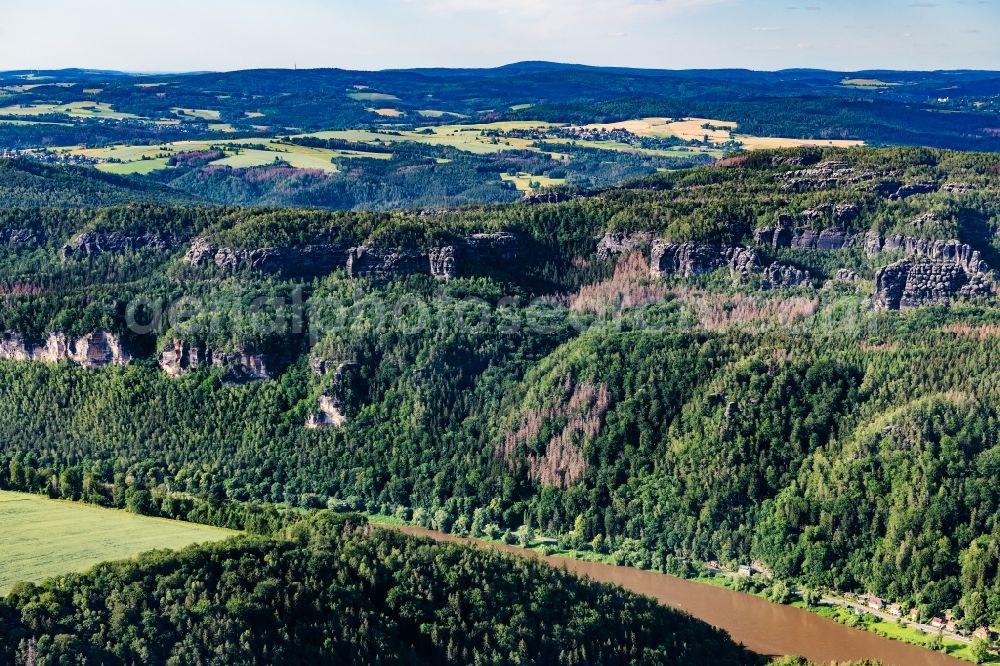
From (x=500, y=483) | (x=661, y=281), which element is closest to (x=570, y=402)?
(x=500, y=483)

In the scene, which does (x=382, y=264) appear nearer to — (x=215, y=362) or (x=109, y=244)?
(x=215, y=362)

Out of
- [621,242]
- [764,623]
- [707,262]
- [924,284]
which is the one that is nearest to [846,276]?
[924,284]

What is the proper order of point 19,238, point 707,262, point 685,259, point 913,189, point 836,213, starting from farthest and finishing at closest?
point 913,189
point 19,238
point 836,213
point 685,259
point 707,262

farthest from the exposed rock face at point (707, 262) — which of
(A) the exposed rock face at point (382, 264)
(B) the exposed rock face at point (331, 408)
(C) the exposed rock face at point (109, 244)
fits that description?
(C) the exposed rock face at point (109, 244)

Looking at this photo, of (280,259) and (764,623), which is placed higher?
(280,259)

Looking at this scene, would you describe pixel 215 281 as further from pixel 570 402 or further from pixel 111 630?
pixel 111 630

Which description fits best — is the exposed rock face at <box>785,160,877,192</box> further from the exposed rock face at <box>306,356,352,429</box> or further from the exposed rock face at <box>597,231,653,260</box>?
the exposed rock face at <box>306,356,352,429</box>

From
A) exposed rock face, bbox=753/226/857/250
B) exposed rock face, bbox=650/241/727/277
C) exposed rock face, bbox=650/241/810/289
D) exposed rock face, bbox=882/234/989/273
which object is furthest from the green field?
exposed rock face, bbox=882/234/989/273
